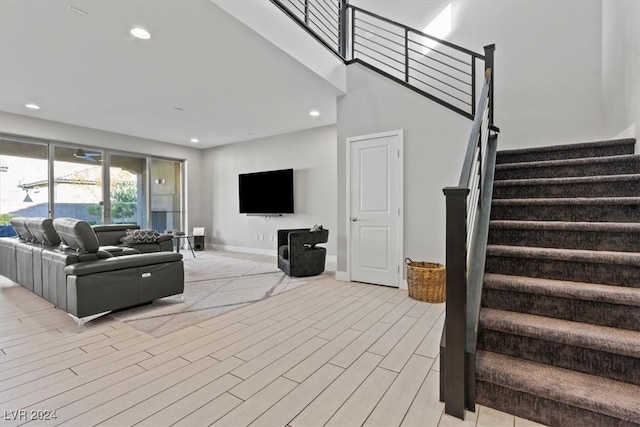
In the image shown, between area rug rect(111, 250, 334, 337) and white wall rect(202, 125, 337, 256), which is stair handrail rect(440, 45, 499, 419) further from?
white wall rect(202, 125, 337, 256)

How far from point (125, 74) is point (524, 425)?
4885mm

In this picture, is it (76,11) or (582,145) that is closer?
(76,11)

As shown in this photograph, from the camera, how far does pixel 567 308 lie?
1.63m

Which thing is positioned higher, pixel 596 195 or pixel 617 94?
pixel 617 94

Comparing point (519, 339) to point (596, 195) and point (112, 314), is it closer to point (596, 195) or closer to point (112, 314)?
point (596, 195)

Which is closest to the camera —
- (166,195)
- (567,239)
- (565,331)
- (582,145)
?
(565,331)

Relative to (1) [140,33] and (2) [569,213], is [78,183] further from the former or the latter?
(2) [569,213]

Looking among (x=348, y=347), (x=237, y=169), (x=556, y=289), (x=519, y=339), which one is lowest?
(x=348, y=347)

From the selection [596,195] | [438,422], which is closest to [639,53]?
[596,195]

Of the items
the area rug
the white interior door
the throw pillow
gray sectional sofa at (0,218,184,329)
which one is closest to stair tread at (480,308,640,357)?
the white interior door

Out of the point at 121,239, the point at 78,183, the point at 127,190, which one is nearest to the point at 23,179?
the point at 78,183

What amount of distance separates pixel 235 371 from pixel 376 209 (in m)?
2.74

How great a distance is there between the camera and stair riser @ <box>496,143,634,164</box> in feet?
8.38

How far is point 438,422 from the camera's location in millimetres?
1425
